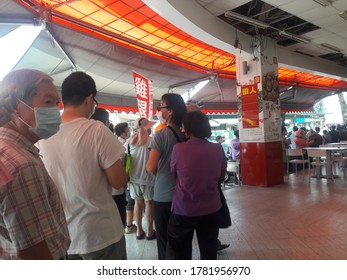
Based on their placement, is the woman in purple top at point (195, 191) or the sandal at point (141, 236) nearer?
the woman in purple top at point (195, 191)

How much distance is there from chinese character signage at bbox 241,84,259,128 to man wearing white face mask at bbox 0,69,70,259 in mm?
4646

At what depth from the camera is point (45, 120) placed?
90 cm

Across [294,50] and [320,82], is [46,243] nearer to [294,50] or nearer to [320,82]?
[294,50]

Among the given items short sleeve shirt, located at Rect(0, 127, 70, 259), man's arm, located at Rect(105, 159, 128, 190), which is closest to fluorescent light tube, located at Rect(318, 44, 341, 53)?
man's arm, located at Rect(105, 159, 128, 190)

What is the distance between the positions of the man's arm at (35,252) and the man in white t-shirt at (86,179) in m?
0.33

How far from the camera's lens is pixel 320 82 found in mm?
10641

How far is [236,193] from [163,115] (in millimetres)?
3291

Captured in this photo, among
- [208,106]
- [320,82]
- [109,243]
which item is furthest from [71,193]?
[320,82]

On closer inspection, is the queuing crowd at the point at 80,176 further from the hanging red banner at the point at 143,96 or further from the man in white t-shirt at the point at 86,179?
the hanging red banner at the point at 143,96

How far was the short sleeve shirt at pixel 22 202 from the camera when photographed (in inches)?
27.4

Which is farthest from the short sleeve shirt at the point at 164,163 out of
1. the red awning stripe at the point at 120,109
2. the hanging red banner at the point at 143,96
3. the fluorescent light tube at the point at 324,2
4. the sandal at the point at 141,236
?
the red awning stripe at the point at 120,109

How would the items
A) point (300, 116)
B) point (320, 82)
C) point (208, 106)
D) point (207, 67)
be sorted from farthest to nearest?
1. point (300, 116)
2. point (320, 82)
3. point (208, 106)
4. point (207, 67)

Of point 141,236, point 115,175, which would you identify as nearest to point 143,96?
point 141,236

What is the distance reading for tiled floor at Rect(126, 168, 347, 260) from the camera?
7.79 ft
